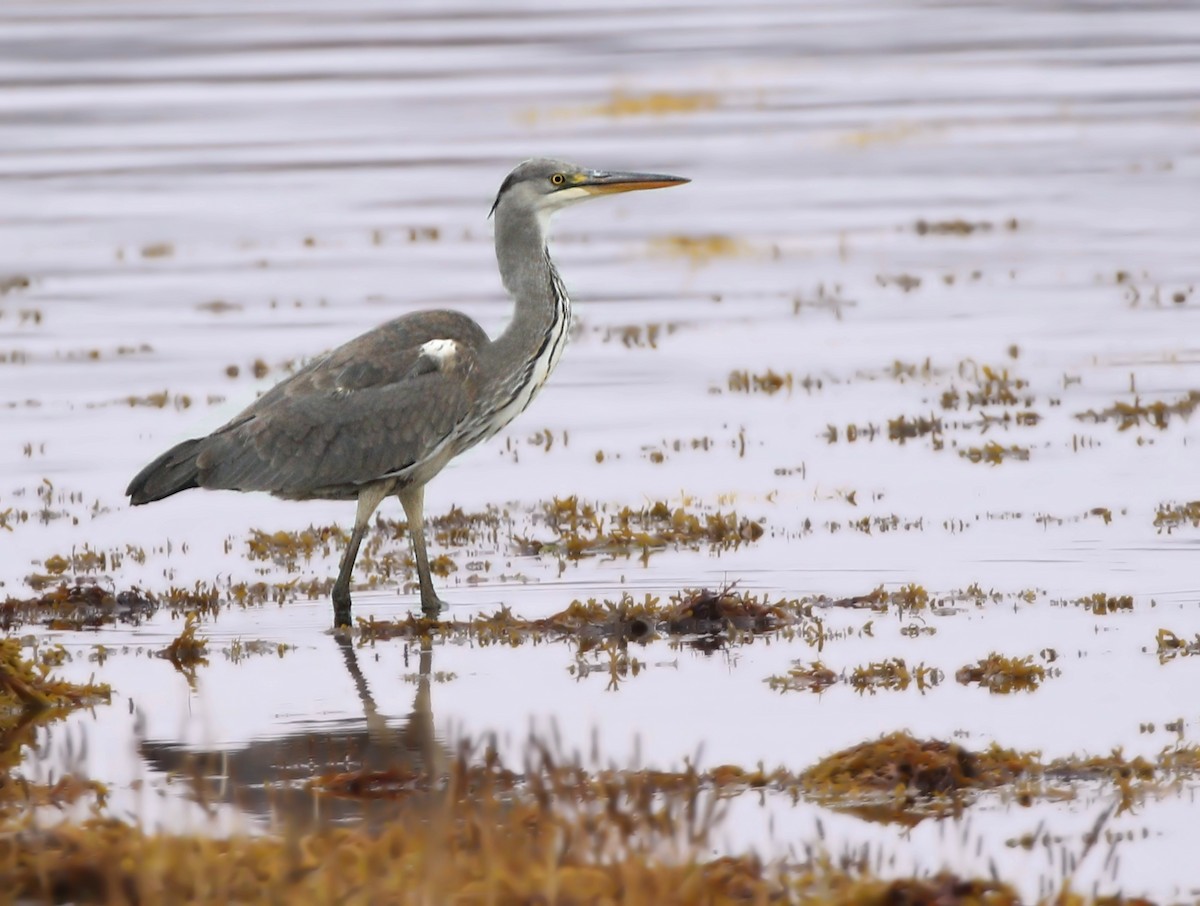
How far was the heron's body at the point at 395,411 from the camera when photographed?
1192 centimetres

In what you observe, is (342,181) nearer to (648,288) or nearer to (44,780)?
(648,288)

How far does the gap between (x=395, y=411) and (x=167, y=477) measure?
4.14ft

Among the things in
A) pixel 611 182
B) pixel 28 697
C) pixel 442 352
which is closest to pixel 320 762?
pixel 28 697

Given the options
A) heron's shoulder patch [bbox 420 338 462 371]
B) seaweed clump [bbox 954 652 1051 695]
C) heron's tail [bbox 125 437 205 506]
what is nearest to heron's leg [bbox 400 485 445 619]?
heron's shoulder patch [bbox 420 338 462 371]

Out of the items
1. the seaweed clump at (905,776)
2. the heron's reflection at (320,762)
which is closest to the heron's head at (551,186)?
the heron's reflection at (320,762)

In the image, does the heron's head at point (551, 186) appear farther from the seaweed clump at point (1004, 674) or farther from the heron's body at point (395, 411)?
the seaweed clump at point (1004, 674)

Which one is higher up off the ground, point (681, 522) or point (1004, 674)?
point (681, 522)

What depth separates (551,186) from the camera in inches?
496

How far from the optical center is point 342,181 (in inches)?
1423

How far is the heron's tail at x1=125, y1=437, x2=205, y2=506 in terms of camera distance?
12180mm

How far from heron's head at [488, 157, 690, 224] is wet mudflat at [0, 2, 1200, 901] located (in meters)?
1.97

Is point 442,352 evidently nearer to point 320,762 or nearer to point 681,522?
point 681,522

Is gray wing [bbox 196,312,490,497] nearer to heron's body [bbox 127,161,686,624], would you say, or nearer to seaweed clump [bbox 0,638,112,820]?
heron's body [bbox 127,161,686,624]

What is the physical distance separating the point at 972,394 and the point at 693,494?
3.65 m
